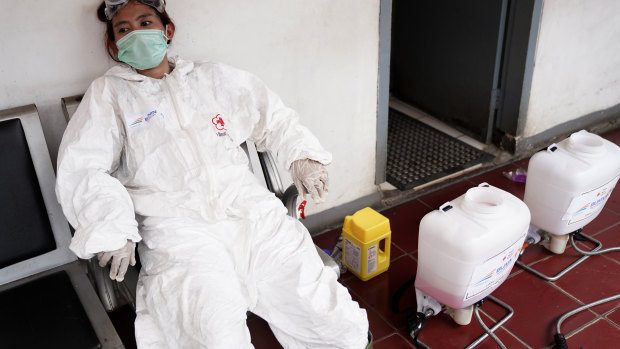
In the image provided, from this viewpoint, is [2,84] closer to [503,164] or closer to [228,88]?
[228,88]

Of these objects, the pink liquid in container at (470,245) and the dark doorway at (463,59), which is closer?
the pink liquid in container at (470,245)

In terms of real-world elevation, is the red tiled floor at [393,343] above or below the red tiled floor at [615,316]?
below

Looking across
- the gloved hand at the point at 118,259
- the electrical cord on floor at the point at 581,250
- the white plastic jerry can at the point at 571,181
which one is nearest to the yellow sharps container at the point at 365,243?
the white plastic jerry can at the point at 571,181

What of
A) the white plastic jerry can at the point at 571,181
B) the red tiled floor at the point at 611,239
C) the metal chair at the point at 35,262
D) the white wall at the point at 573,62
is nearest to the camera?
the metal chair at the point at 35,262

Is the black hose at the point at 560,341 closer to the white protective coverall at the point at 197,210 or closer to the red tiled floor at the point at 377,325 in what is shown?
the red tiled floor at the point at 377,325

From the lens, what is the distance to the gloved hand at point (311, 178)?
181 centimetres

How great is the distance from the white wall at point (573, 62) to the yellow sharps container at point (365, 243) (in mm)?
1399

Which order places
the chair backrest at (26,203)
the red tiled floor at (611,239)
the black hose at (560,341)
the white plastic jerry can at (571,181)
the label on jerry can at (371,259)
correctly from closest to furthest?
the chair backrest at (26,203) < the black hose at (560,341) < the white plastic jerry can at (571,181) < the label on jerry can at (371,259) < the red tiled floor at (611,239)

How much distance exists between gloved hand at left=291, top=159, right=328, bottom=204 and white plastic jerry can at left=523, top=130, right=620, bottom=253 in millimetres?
972

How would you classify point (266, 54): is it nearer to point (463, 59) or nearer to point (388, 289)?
point (388, 289)

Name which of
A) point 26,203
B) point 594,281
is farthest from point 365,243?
point 26,203

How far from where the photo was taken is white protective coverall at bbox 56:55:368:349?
1560mm

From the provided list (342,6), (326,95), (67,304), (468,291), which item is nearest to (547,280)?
(468,291)

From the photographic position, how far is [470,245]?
1793mm
